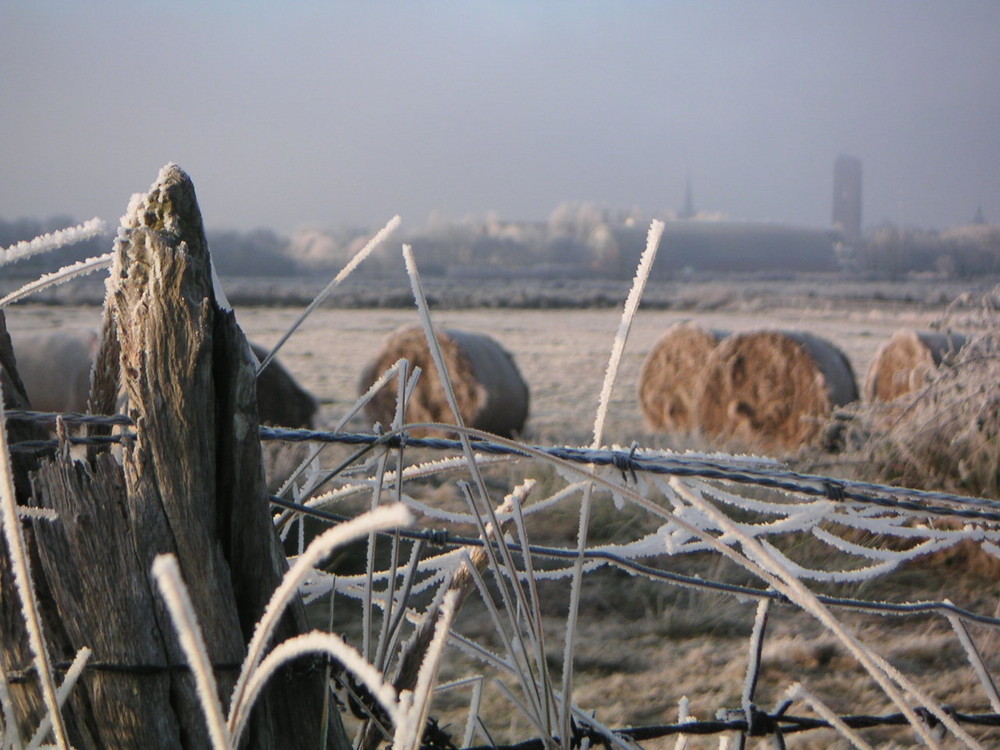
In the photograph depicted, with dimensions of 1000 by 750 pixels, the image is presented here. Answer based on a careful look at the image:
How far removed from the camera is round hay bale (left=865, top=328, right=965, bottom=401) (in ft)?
25.1

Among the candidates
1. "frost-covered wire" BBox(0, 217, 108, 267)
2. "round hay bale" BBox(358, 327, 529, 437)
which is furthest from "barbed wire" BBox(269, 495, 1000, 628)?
"round hay bale" BBox(358, 327, 529, 437)

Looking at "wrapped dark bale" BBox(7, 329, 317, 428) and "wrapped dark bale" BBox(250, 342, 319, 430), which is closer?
"wrapped dark bale" BBox(7, 329, 317, 428)

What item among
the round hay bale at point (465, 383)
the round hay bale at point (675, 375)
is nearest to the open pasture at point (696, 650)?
the round hay bale at point (465, 383)

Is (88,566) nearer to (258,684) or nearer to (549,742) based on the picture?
(258,684)

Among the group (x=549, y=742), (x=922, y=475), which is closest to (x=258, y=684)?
(x=549, y=742)

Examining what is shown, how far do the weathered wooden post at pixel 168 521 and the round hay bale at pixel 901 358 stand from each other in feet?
23.4

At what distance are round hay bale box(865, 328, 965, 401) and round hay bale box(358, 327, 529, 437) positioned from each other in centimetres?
296

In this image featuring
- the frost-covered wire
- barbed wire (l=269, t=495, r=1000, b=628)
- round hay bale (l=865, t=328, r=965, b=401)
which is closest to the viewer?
the frost-covered wire

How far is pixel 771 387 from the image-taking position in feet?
27.3

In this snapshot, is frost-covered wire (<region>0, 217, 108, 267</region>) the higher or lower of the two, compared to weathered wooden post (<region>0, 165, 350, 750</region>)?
higher

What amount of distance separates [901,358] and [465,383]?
3556 mm

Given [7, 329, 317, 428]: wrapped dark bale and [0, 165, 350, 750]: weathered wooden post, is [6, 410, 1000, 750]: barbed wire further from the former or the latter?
[7, 329, 317, 428]: wrapped dark bale

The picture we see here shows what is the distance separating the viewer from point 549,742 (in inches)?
41.7

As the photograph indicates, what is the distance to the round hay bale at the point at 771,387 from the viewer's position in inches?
316
